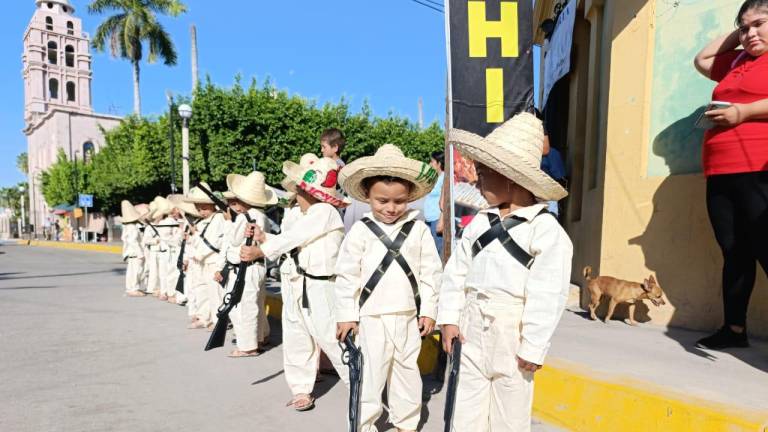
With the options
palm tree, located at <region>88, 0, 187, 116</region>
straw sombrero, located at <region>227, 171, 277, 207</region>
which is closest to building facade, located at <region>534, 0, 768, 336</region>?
straw sombrero, located at <region>227, 171, 277, 207</region>

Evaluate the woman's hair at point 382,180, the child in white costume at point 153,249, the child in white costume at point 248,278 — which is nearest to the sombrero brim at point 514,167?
the woman's hair at point 382,180

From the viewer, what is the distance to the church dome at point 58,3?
208 ft

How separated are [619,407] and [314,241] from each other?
2.19 metres

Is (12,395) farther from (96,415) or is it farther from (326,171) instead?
(326,171)

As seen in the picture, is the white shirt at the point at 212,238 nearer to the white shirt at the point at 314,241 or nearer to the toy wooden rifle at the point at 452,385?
the white shirt at the point at 314,241

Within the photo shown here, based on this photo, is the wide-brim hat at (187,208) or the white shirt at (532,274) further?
the wide-brim hat at (187,208)

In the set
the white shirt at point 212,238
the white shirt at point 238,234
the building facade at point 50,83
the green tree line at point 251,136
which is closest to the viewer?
the white shirt at point 238,234

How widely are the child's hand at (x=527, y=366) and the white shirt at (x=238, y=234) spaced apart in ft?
9.73

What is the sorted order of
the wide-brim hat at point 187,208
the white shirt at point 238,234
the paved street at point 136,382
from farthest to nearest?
the wide-brim hat at point 187,208 → the white shirt at point 238,234 → the paved street at point 136,382

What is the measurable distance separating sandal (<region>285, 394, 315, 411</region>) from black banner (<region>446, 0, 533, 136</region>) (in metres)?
2.80

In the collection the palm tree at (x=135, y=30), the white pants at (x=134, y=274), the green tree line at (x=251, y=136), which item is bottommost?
the white pants at (x=134, y=274)

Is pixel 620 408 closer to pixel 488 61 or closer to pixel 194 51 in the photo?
pixel 488 61

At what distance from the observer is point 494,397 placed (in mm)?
2229

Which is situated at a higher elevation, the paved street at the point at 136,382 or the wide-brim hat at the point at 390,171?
the wide-brim hat at the point at 390,171
